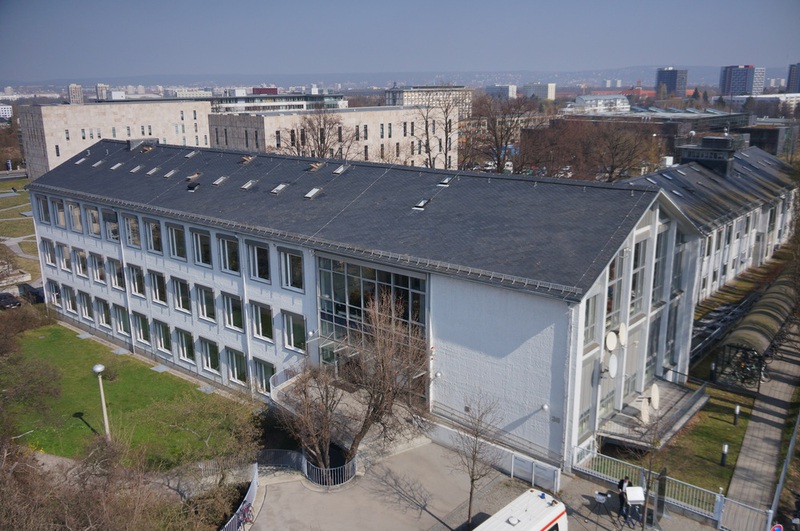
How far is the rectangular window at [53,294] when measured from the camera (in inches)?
1689

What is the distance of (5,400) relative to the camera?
2711 centimetres

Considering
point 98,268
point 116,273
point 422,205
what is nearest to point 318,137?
point 98,268

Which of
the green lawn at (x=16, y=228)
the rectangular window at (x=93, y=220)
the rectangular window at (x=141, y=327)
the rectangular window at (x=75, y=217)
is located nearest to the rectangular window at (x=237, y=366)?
the rectangular window at (x=141, y=327)

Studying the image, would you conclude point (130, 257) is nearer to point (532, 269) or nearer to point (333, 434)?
point (333, 434)

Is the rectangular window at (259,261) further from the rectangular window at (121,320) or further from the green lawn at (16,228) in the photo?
the green lawn at (16,228)

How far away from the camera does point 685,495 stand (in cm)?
1934

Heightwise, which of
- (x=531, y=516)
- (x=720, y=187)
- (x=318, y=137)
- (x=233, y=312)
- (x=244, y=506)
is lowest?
(x=244, y=506)

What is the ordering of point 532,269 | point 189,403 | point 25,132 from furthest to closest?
point 25,132 → point 189,403 → point 532,269

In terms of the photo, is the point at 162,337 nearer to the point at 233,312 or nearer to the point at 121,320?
the point at 121,320

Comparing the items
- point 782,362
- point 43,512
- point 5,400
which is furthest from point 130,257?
point 782,362

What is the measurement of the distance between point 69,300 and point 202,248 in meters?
16.3

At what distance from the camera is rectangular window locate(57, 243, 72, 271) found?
134 ft

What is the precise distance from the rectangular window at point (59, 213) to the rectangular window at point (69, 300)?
13.9ft

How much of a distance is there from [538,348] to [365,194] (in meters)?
11.5
